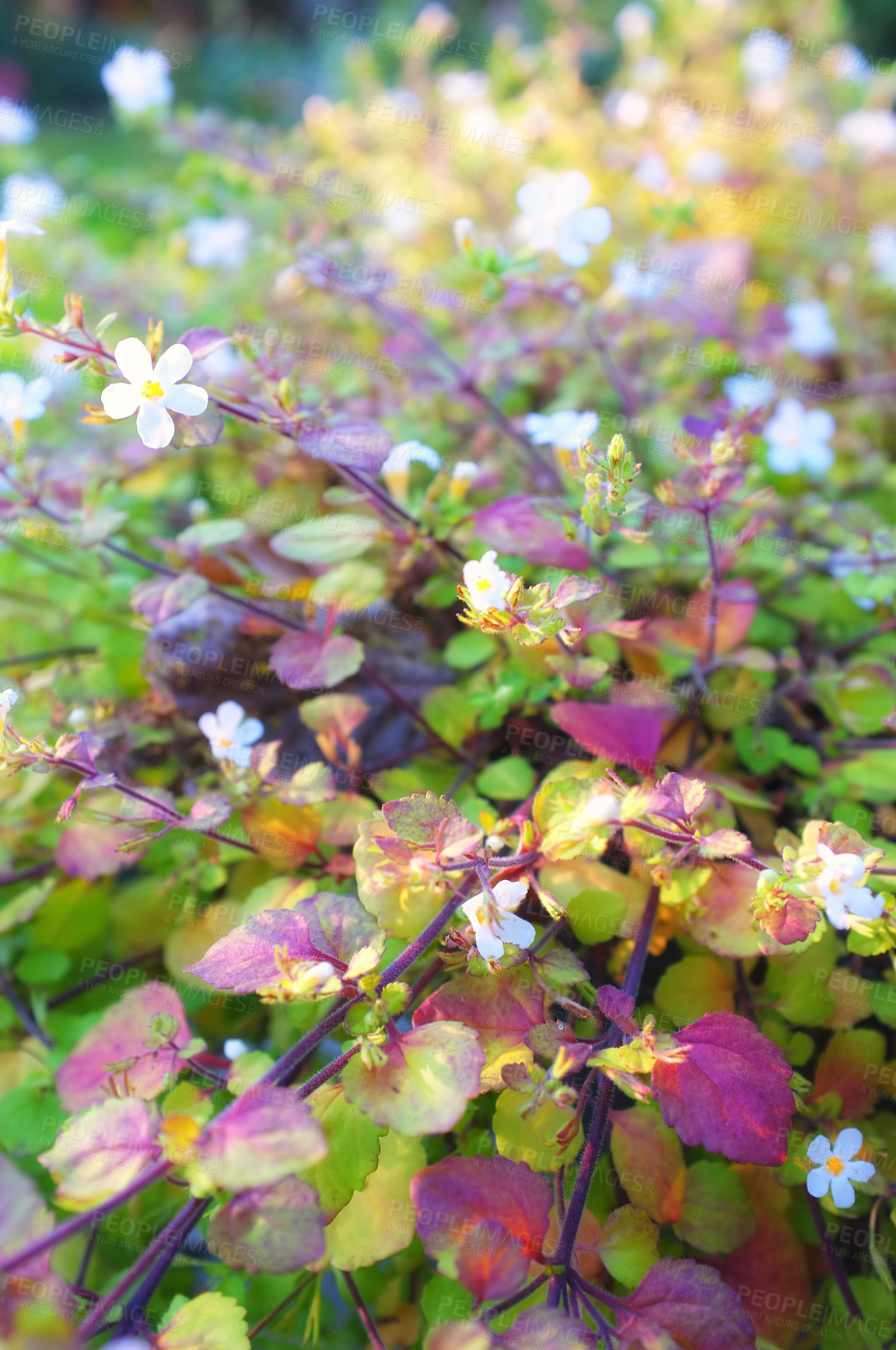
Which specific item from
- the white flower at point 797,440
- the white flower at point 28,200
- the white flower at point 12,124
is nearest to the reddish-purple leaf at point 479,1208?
the white flower at point 797,440

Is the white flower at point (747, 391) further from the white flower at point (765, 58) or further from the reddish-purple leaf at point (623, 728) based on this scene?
the white flower at point (765, 58)

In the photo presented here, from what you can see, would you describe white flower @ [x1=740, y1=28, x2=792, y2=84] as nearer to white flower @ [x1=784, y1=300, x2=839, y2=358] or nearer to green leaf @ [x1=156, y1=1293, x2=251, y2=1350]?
white flower @ [x1=784, y1=300, x2=839, y2=358]

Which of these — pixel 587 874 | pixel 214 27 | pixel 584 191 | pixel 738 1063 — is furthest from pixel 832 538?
pixel 214 27

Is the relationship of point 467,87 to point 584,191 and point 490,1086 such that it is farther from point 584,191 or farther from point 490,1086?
point 490,1086

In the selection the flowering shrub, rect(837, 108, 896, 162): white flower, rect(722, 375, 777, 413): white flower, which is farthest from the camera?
rect(837, 108, 896, 162): white flower

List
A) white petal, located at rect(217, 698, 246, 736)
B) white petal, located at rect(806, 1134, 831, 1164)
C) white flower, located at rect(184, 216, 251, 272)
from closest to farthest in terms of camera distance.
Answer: white petal, located at rect(806, 1134, 831, 1164), white petal, located at rect(217, 698, 246, 736), white flower, located at rect(184, 216, 251, 272)

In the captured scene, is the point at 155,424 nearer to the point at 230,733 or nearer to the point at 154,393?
the point at 154,393

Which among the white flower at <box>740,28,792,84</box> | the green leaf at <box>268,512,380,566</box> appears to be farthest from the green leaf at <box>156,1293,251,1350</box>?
the white flower at <box>740,28,792,84</box>
